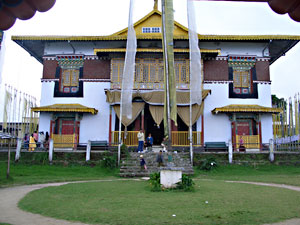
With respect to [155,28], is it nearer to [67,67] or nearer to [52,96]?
[67,67]

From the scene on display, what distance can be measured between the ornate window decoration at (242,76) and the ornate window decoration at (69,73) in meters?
10.6

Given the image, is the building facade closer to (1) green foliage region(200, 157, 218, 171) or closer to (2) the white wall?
(2) the white wall

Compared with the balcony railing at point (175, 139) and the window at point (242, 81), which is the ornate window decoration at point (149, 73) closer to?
the balcony railing at point (175, 139)

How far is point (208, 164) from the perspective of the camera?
16.1m

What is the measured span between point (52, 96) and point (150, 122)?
7.22m

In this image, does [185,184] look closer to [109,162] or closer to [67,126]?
[109,162]

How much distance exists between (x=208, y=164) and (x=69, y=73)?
11.9 m

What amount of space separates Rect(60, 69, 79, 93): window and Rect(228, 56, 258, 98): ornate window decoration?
1086 cm

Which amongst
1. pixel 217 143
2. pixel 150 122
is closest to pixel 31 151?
pixel 150 122

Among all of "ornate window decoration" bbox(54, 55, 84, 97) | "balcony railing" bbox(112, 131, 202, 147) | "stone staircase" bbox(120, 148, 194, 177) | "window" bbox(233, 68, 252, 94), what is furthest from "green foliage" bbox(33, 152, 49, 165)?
"window" bbox(233, 68, 252, 94)

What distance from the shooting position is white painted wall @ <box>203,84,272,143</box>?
21.1 m

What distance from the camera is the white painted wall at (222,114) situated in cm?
2111

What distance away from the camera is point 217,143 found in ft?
67.9


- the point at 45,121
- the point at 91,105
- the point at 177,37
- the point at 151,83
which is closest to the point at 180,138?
the point at 151,83
